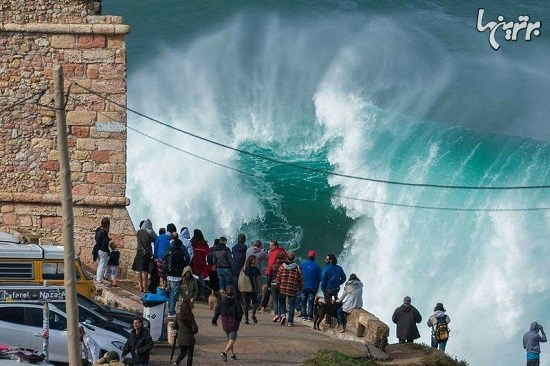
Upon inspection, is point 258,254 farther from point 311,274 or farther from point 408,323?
point 408,323

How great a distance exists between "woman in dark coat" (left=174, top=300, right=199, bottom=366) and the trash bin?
46.0 inches

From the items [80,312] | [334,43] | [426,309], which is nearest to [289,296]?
[80,312]

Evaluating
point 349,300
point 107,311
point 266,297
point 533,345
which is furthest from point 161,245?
point 533,345

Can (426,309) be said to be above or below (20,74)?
below

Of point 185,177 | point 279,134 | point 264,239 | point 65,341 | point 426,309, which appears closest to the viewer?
point 65,341

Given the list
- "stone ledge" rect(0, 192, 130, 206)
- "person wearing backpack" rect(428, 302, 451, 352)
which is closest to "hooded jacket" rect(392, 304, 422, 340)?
"person wearing backpack" rect(428, 302, 451, 352)

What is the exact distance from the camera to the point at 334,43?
2140 inches

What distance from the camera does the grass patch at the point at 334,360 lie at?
25.7m

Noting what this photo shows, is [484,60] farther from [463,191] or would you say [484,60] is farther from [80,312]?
[80,312]

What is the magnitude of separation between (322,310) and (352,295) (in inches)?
21.2

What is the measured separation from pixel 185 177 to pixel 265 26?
42.4 ft

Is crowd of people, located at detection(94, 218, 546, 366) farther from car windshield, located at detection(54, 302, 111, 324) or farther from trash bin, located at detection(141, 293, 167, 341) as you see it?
car windshield, located at detection(54, 302, 111, 324)

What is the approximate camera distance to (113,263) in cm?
2938

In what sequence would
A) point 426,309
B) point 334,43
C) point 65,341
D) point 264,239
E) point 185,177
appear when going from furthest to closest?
point 334,43 < point 185,177 < point 264,239 < point 426,309 < point 65,341
